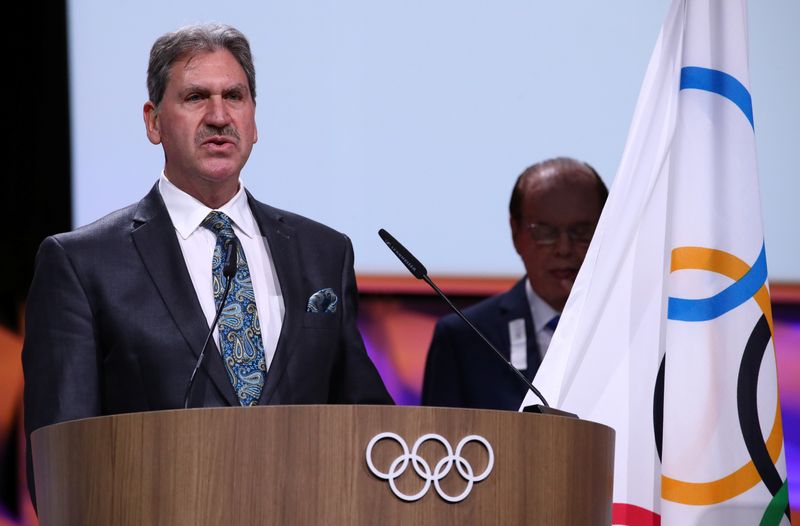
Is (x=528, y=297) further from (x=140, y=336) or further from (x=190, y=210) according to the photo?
(x=140, y=336)

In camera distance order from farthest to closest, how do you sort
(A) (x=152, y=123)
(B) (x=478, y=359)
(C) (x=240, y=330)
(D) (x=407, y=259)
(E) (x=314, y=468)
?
(B) (x=478, y=359) < (A) (x=152, y=123) < (C) (x=240, y=330) < (D) (x=407, y=259) < (E) (x=314, y=468)

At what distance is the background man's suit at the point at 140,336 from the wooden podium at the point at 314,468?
1.59 feet

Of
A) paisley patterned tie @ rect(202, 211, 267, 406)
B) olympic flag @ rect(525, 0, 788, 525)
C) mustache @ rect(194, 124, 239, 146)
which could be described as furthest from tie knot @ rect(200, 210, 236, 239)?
olympic flag @ rect(525, 0, 788, 525)

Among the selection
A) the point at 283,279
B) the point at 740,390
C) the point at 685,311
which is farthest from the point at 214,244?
the point at 740,390

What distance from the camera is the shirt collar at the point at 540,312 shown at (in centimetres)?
333

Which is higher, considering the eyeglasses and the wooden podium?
the eyeglasses

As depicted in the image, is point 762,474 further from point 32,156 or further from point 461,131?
point 32,156

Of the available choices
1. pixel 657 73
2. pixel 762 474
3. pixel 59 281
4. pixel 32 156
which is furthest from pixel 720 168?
pixel 32 156

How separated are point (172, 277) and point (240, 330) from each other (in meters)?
0.15

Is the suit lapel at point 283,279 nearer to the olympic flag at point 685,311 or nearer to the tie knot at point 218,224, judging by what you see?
the tie knot at point 218,224

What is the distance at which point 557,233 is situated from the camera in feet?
11.0

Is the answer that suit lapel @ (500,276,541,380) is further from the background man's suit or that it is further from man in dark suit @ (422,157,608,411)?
the background man's suit

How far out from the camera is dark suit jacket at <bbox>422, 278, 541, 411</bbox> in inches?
128

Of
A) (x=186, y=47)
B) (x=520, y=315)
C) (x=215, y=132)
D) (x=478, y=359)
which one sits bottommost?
(x=478, y=359)
